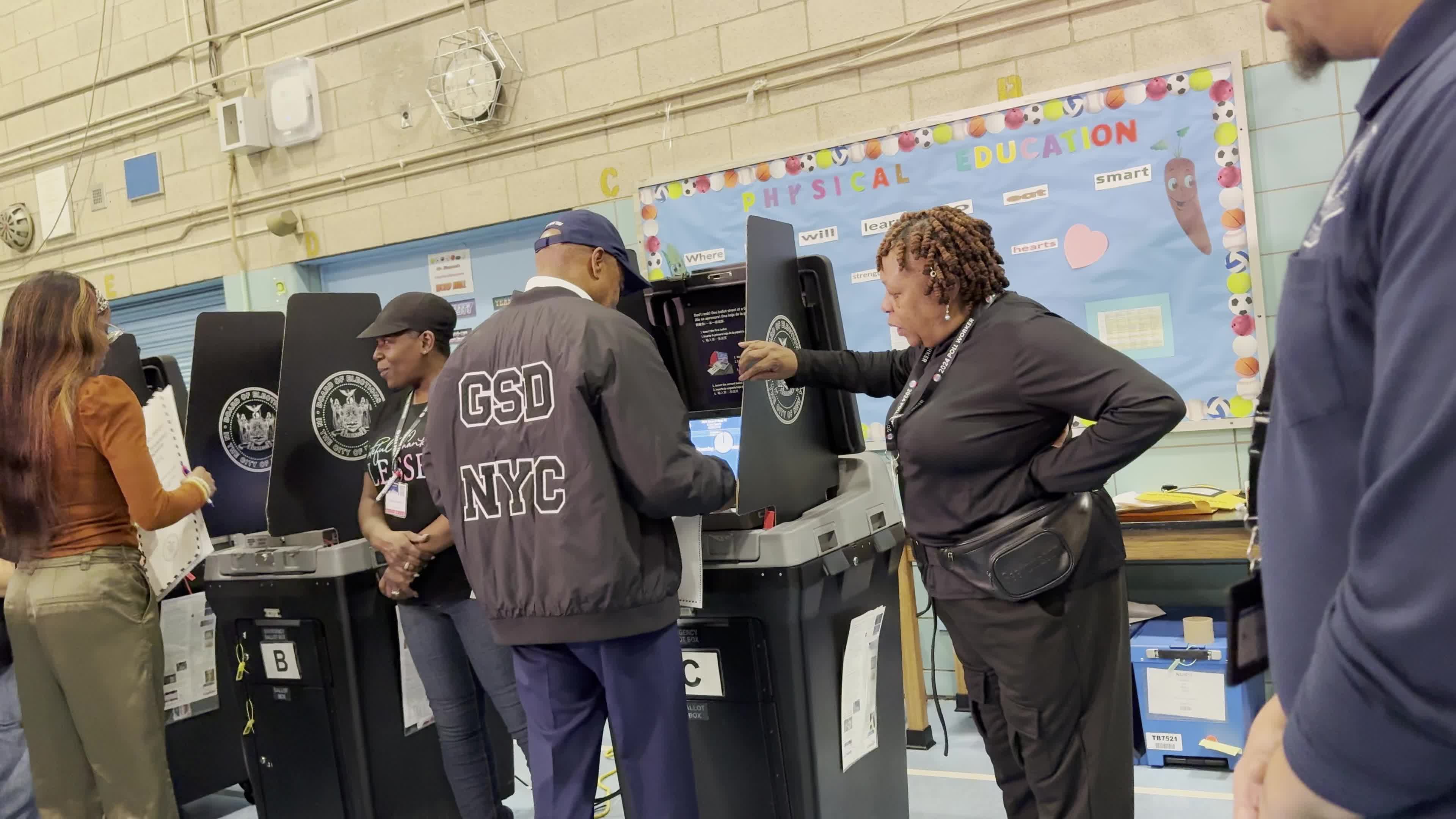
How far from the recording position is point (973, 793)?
123 inches

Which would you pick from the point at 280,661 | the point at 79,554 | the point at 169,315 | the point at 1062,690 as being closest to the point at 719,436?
the point at 1062,690

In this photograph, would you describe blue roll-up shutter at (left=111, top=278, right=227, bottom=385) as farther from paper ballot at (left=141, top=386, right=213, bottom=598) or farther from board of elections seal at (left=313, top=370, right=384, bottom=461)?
board of elections seal at (left=313, top=370, right=384, bottom=461)

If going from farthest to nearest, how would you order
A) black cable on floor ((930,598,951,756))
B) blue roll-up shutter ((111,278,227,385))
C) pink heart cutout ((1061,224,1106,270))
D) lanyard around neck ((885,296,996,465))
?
blue roll-up shutter ((111,278,227,385)) < pink heart cutout ((1061,224,1106,270)) < black cable on floor ((930,598,951,756)) < lanyard around neck ((885,296,996,465))

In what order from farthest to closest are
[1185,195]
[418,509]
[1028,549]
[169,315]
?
[169,315] → [1185,195] → [418,509] → [1028,549]

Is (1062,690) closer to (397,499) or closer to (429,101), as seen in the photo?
(397,499)

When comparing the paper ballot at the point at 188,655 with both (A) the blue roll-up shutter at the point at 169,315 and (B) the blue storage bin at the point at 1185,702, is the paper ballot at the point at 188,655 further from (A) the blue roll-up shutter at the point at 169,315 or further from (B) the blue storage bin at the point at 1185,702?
(A) the blue roll-up shutter at the point at 169,315

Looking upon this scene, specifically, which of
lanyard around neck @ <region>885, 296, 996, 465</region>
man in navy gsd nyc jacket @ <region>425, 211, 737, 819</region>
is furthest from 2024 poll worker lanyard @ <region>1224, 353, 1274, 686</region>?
man in navy gsd nyc jacket @ <region>425, 211, 737, 819</region>

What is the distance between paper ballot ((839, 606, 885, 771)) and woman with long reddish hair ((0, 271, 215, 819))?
1.68m

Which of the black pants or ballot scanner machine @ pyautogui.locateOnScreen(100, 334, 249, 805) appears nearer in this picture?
the black pants

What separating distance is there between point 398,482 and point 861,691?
128 cm

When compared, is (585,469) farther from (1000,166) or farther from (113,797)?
(1000,166)

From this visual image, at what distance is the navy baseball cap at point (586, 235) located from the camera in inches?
84.7

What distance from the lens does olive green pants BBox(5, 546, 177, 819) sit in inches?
97.7

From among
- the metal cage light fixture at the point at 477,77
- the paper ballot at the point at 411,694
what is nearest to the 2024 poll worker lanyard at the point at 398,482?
the paper ballot at the point at 411,694
